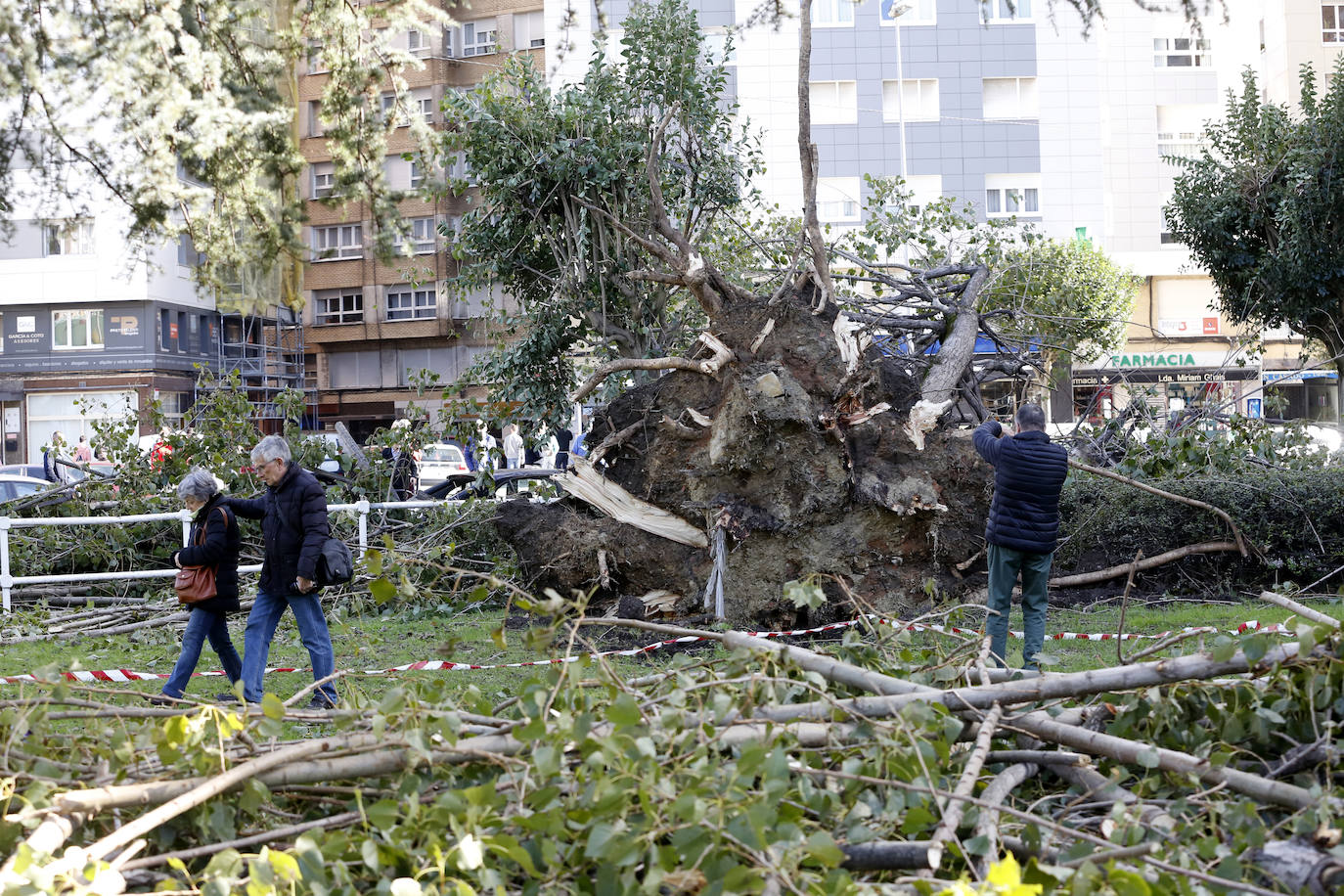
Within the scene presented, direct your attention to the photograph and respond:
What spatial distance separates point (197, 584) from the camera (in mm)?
6656

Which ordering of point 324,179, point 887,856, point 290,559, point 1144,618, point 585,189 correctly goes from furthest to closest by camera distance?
point 585,189 < point 1144,618 < point 290,559 < point 324,179 < point 887,856

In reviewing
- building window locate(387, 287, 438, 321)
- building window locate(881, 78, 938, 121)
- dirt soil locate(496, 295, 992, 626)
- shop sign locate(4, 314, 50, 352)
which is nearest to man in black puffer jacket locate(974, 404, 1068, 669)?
dirt soil locate(496, 295, 992, 626)

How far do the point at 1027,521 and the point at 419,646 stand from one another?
469 centimetres

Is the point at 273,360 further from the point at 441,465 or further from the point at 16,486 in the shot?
the point at 16,486

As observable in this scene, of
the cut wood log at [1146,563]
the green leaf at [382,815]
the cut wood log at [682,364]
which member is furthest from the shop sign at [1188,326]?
the green leaf at [382,815]

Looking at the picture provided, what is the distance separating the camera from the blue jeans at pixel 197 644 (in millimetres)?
6629

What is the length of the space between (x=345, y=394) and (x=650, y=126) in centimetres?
3403

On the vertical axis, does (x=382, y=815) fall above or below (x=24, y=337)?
below

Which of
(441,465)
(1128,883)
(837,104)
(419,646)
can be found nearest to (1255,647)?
(1128,883)

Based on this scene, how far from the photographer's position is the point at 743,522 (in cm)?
832

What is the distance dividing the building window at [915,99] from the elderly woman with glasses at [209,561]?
32.0m

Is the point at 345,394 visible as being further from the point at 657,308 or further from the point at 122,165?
the point at 122,165

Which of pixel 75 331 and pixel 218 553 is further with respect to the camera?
pixel 75 331

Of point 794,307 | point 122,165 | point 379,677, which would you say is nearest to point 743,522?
point 794,307
